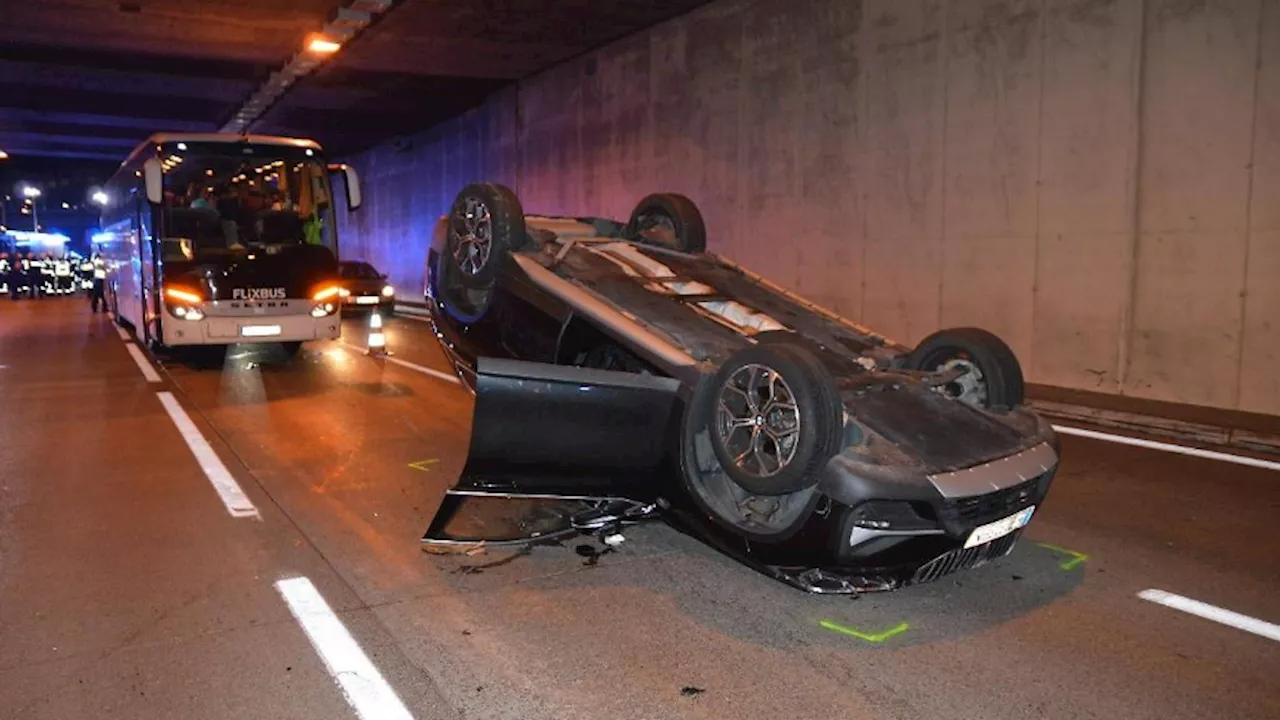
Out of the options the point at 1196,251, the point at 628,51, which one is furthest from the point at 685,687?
the point at 628,51

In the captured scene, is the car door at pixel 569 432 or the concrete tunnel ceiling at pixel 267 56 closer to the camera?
the car door at pixel 569 432

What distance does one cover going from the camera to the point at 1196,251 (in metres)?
9.29

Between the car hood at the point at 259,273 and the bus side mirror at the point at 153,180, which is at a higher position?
the bus side mirror at the point at 153,180

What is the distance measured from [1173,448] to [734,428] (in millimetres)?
5703

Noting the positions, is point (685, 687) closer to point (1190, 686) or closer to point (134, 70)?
point (1190, 686)

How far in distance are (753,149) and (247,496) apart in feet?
34.8

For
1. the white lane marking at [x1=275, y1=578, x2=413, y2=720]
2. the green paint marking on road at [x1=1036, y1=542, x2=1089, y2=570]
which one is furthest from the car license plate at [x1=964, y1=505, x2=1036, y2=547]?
the white lane marking at [x1=275, y1=578, x2=413, y2=720]

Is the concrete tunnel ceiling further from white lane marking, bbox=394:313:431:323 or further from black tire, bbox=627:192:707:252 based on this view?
black tire, bbox=627:192:707:252

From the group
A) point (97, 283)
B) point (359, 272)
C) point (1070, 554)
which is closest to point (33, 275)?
point (97, 283)

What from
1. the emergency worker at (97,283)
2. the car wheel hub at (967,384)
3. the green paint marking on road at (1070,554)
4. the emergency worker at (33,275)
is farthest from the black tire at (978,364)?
the emergency worker at (33,275)

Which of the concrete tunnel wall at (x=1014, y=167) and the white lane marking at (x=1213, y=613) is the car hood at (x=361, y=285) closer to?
the concrete tunnel wall at (x=1014, y=167)

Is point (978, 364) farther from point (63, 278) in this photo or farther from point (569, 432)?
point (63, 278)

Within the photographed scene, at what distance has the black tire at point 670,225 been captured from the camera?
23.1 feet

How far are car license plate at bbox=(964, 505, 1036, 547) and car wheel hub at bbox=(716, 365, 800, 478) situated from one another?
903mm
